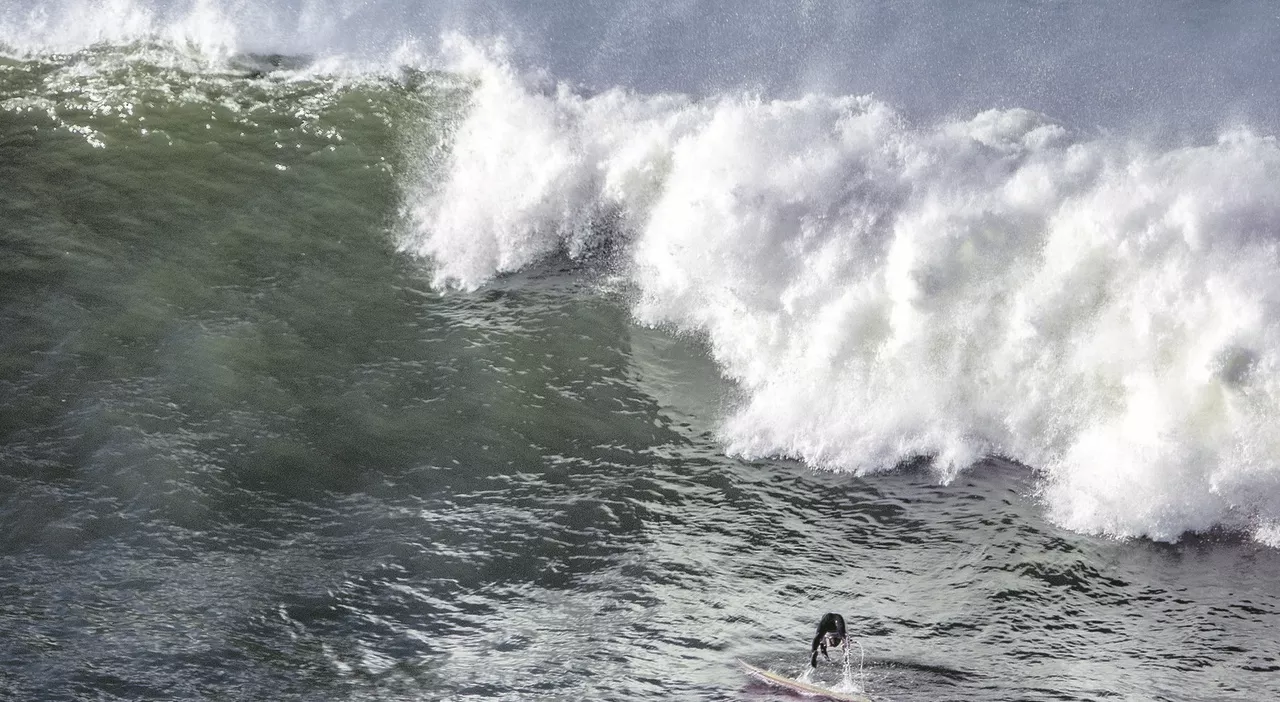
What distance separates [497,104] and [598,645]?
6363 mm

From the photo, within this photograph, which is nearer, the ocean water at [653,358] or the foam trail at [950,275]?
the ocean water at [653,358]

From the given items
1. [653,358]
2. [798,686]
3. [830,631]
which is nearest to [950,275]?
[653,358]

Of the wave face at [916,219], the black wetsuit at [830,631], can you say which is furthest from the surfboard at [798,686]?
the wave face at [916,219]

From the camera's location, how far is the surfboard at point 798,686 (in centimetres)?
749

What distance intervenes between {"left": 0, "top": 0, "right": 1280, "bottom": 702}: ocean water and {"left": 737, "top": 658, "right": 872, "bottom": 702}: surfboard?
0.24ft

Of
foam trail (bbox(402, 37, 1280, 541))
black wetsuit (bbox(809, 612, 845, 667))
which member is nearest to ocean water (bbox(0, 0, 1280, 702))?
foam trail (bbox(402, 37, 1280, 541))

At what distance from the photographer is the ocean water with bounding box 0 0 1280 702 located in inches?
323

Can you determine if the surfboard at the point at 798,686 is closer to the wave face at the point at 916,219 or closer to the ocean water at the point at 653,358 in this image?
the ocean water at the point at 653,358

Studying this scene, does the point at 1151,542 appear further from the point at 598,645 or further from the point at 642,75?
the point at 642,75

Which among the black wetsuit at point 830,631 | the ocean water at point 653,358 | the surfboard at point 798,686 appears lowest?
the surfboard at point 798,686

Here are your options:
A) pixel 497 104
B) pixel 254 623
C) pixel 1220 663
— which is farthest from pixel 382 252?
pixel 1220 663

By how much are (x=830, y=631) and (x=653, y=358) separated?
12.0 feet

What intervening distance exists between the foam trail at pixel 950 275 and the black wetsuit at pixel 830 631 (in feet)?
7.16

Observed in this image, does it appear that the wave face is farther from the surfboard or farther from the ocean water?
the surfboard
